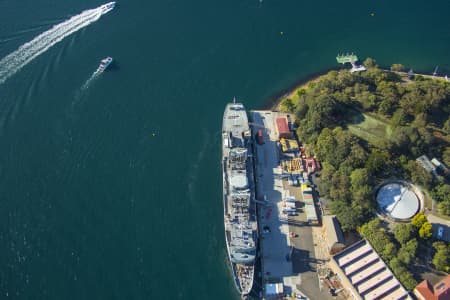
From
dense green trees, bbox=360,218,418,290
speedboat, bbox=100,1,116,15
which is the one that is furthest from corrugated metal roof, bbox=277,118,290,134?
speedboat, bbox=100,1,116,15

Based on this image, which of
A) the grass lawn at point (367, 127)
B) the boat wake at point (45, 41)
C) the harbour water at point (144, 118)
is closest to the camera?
the harbour water at point (144, 118)

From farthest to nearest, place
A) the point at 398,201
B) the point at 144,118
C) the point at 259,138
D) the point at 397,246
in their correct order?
the point at 144,118, the point at 259,138, the point at 398,201, the point at 397,246

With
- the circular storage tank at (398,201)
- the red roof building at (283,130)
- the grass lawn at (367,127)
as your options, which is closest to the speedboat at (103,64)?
the red roof building at (283,130)

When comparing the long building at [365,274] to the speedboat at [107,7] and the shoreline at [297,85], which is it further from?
the speedboat at [107,7]

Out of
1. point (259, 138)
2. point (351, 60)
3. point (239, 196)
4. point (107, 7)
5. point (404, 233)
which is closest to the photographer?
point (404, 233)

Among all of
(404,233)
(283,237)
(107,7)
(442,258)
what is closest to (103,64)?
(107,7)

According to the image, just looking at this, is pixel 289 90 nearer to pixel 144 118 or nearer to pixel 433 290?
pixel 144 118

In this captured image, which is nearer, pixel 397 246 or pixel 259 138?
pixel 397 246
